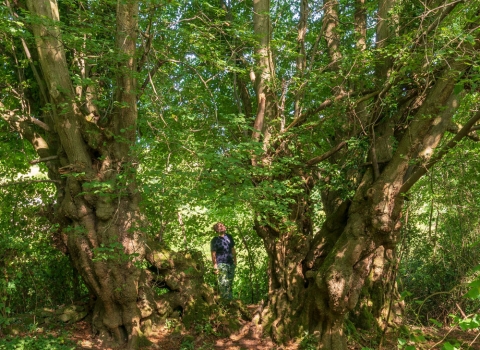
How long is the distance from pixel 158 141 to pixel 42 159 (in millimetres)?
2316

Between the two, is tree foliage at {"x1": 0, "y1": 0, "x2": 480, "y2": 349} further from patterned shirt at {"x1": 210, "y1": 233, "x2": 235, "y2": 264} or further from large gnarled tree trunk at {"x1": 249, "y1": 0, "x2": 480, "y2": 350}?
patterned shirt at {"x1": 210, "y1": 233, "x2": 235, "y2": 264}

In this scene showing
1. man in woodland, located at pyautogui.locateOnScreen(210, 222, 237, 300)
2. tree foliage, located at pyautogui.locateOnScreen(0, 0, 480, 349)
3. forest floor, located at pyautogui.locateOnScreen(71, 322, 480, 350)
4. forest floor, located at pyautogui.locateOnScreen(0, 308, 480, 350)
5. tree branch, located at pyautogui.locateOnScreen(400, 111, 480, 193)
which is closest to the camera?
tree branch, located at pyautogui.locateOnScreen(400, 111, 480, 193)

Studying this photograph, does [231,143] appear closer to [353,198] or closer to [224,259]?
[353,198]

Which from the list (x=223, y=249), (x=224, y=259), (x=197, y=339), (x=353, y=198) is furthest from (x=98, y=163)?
(x=353, y=198)

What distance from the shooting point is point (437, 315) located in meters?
9.09

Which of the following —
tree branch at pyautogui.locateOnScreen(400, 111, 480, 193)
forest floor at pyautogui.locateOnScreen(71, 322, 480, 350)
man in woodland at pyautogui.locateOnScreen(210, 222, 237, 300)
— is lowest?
forest floor at pyautogui.locateOnScreen(71, 322, 480, 350)

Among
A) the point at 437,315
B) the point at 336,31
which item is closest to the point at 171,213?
the point at 336,31

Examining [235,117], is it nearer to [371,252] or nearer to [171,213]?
[171,213]

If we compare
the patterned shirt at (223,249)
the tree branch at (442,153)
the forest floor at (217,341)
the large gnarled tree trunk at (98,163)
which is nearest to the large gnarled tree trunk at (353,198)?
the tree branch at (442,153)

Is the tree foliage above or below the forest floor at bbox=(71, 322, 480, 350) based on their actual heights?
above

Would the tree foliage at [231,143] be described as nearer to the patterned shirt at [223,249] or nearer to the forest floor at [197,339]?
the forest floor at [197,339]

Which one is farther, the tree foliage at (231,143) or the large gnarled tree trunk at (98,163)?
the large gnarled tree trunk at (98,163)

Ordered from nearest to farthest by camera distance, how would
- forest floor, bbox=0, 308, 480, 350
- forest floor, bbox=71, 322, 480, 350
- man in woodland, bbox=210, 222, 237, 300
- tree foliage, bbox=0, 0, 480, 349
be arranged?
tree foliage, bbox=0, 0, 480, 349, forest floor, bbox=0, 308, 480, 350, forest floor, bbox=71, 322, 480, 350, man in woodland, bbox=210, 222, 237, 300

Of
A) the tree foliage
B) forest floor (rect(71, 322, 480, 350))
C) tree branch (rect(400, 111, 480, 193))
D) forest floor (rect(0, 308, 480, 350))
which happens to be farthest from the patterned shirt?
tree branch (rect(400, 111, 480, 193))
